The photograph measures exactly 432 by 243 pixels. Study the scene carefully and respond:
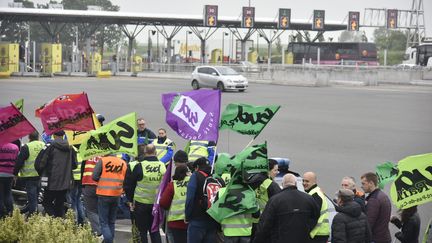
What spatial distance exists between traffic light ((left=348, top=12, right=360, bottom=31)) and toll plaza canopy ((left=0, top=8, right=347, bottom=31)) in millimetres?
3269

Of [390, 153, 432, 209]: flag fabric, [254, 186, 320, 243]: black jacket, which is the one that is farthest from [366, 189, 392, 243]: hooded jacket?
[254, 186, 320, 243]: black jacket

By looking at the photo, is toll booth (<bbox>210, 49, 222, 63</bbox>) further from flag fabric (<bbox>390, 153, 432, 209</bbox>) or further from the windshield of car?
flag fabric (<bbox>390, 153, 432, 209</bbox>)

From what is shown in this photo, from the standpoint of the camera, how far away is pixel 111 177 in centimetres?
1024

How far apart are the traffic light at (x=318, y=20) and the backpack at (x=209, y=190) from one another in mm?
61447

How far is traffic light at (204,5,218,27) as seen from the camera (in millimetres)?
66950

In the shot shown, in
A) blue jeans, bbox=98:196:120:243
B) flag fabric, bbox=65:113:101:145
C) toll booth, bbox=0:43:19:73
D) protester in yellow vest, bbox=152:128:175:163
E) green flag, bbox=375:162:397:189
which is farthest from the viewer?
toll booth, bbox=0:43:19:73

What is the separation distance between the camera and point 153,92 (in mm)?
41219

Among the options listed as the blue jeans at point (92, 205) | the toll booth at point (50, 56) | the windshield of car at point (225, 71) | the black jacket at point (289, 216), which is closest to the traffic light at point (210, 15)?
the toll booth at point (50, 56)

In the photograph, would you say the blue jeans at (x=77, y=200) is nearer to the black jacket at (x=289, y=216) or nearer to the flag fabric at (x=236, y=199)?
the flag fabric at (x=236, y=199)

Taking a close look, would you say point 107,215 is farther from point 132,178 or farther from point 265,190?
point 265,190

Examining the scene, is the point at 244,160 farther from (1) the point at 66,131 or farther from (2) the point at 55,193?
(1) the point at 66,131

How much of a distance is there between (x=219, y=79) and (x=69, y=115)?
3173cm

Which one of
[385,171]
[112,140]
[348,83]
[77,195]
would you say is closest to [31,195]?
[77,195]

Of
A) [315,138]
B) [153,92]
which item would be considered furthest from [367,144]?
[153,92]
